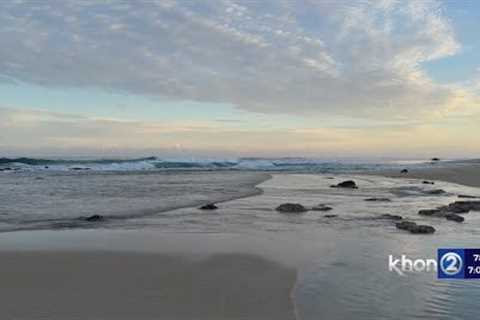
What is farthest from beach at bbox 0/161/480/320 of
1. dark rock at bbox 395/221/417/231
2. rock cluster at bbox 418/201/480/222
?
rock cluster at bbox 418/201/480/222

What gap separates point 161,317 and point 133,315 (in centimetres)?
28

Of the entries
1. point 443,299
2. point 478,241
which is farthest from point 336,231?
point 443,299

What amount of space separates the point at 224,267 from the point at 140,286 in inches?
54.1

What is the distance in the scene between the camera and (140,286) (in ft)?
17.4

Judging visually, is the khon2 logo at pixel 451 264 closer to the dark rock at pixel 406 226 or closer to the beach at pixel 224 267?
the beach at pixel 224 267

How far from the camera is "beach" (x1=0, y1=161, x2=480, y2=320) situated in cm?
460

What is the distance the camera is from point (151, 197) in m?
15.6

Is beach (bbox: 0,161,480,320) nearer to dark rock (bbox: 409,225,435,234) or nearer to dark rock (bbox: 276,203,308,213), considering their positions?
dark rock (bbox: 409,225,435,234)

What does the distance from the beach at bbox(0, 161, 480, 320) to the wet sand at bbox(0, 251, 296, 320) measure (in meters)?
0.01

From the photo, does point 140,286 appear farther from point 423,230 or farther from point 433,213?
point 433,213

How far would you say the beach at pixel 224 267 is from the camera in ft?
15.1

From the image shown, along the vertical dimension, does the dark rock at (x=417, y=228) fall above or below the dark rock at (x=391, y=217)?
above
